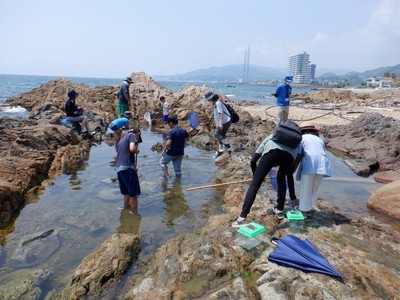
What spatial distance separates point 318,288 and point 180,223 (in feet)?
11.0

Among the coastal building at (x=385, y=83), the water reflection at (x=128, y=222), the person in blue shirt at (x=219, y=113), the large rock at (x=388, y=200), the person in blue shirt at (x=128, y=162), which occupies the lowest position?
the water reflection at (x=128, y=222)

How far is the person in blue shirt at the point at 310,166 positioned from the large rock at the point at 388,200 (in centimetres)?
224

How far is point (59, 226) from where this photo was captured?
595cm

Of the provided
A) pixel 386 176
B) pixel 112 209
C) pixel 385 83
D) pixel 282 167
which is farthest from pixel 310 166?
pixel 385 83

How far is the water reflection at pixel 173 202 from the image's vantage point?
6.40 m

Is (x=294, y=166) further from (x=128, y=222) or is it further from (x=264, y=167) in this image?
(x=128, y=222)

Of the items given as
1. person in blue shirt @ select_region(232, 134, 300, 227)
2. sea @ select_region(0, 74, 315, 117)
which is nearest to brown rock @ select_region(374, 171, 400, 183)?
person in blue shirt @ select_region(232, 134, 300, 227)

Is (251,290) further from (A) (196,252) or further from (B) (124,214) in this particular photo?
(B) (124,214)

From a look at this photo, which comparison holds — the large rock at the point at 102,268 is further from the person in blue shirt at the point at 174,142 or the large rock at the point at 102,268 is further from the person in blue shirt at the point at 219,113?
the person in blue shirt at the point at 219,113

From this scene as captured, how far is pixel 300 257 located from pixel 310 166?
1.67 m

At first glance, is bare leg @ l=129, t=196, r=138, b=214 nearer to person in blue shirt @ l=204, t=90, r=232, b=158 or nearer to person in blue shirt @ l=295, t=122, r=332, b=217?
person in blue shirt @ l=295, t=122, r=332, b=217

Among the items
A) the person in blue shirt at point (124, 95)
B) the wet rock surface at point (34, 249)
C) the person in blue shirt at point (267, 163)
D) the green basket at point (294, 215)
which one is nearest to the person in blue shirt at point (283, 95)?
the person in blue shirt at point (267, 163)

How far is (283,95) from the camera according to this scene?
1104 centimetres

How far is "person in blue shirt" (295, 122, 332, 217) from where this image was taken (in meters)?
4.84
